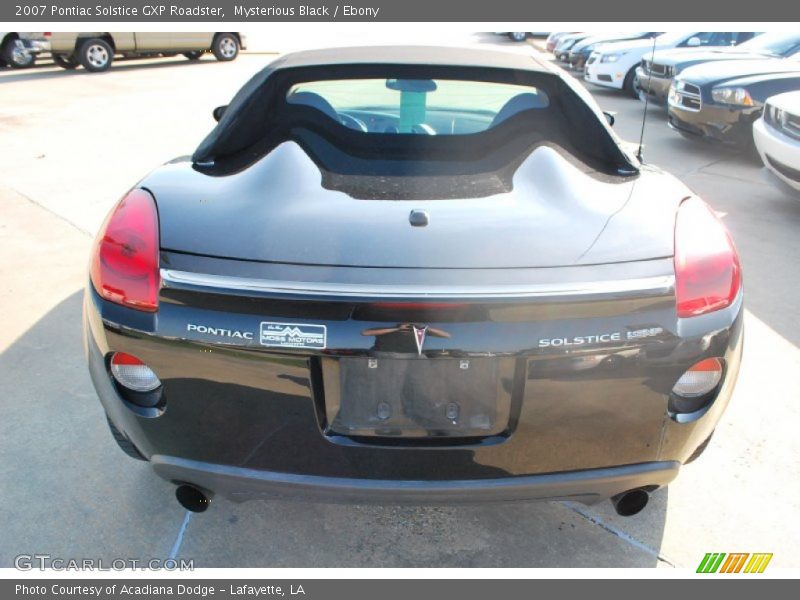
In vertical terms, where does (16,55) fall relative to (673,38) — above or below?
below

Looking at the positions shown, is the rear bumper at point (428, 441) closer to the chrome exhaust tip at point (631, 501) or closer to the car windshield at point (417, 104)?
the chrome exhaust tip at point (631, 501)

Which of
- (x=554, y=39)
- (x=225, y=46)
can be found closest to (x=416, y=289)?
(x=225, y=46)

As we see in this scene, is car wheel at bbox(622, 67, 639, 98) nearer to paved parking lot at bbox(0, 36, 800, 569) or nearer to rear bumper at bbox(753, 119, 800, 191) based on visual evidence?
rear bumper at bbox(753, 119, 800, 191)

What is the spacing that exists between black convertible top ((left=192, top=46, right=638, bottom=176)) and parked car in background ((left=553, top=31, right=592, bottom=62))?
14.9m

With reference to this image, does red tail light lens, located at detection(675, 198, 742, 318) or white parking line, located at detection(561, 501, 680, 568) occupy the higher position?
red tail light lens, located at detection(675, 198, 742, 318)

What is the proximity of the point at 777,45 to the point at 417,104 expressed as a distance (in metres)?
7.71

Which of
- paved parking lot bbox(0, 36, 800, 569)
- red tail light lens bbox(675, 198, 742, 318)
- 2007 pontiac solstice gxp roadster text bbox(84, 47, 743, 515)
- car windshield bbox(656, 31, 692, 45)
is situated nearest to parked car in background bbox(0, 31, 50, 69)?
car windshield bbox(656, 31, 692, 45)

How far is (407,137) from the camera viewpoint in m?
2.65

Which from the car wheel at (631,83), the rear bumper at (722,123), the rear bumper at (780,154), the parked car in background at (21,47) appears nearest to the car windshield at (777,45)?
the rear bumper at (722,123)

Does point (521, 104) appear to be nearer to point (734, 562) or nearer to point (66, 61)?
point (734, 562)

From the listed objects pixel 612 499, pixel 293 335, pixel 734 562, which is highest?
pixel 293 335

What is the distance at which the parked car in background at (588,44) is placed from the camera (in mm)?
14234

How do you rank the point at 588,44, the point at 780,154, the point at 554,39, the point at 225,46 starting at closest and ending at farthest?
1. the point at 780,154
2. the point at 588,44
3. the point at 225,46
4. the point at 554,39

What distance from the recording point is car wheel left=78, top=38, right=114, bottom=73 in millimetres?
15188
